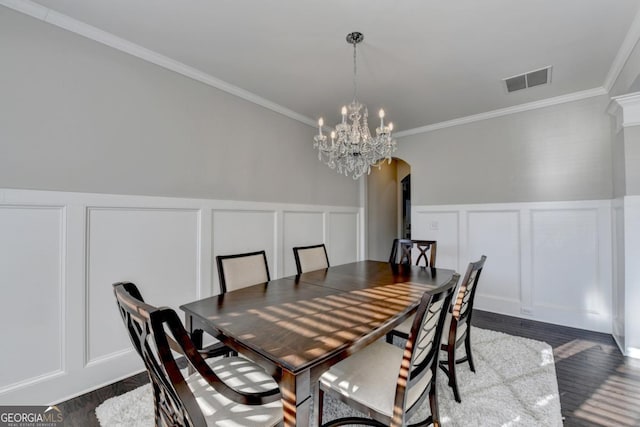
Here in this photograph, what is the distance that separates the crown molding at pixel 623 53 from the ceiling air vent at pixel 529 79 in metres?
0.46

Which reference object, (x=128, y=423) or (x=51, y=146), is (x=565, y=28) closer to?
(x=51, y=146)

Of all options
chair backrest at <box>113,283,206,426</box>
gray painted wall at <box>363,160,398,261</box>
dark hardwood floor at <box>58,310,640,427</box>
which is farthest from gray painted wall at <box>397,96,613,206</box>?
chair backrest at <box>113,283,206,426</box>

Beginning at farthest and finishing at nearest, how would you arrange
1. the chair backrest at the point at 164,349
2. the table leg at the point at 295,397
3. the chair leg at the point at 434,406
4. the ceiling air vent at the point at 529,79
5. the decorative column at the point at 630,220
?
the ceiling air vent at the point at 529,79, the decorative column at the point at 630,220, the chair leg at the point at 434,406, the table leg at the point at 295,397, the chair backrest at the point at 164,349

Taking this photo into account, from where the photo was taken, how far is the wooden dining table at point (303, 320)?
102cm

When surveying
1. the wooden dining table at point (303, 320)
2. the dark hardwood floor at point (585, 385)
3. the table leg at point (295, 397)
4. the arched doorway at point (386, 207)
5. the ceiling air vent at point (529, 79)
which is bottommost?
the dark hardwood floor at point (585, 385)

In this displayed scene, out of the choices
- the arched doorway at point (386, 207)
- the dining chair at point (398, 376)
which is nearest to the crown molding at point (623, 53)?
the dining chair at point (398, 376)

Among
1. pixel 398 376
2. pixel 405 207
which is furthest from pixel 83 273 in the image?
pixel 405 207

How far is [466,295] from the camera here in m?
1.88

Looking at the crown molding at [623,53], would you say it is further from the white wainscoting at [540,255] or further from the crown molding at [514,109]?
the white wainscoting at [540,255]

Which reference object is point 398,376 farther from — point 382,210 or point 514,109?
point 382,210

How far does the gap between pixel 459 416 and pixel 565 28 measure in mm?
2784

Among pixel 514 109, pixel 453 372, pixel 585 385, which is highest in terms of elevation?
pixel 514 109

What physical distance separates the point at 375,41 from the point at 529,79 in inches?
69.3

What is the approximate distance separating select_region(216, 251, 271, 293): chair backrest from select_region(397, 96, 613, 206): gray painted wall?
9.69 ft
